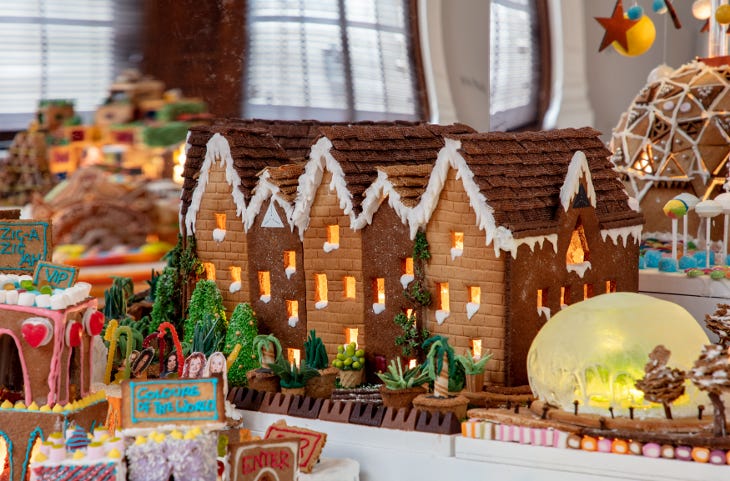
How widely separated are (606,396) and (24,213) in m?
8.36

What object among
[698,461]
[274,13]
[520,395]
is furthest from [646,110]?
[698,461]

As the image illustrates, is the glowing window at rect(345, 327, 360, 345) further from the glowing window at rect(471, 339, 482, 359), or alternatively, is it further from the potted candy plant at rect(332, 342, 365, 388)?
the glowing window at rect(471, 339, 482, 359)

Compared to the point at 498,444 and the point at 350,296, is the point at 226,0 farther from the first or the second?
the point at 498,444

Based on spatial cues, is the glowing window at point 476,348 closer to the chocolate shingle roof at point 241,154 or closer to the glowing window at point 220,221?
the chocolate shingle roof at point 241,154

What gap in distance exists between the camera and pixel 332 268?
11.1 meters

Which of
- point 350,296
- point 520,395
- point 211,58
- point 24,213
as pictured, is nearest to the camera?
point 520,395

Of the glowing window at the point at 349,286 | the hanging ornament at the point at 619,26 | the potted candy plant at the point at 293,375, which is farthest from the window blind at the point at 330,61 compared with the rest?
the potted candy plant at the point at 293,375

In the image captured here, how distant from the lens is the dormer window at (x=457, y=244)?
10438 mm

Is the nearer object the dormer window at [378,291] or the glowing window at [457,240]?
the glowing window at [457,240]

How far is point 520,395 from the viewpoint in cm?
997

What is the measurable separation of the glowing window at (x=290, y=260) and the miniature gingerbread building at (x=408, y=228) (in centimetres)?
1

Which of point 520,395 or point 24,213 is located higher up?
point 24,213

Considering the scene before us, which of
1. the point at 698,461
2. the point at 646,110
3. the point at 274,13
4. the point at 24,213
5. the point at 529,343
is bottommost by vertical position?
the point at 698,461

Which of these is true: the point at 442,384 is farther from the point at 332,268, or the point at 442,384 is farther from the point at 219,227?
the point at 219,227
